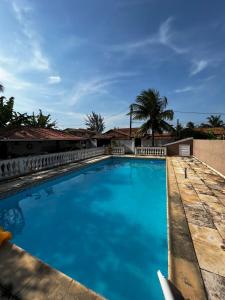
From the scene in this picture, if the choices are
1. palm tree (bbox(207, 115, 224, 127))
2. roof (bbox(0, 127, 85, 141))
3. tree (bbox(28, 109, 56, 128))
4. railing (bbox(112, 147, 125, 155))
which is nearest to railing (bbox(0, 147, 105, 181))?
roof (bbox(0, 127, 85, 141))

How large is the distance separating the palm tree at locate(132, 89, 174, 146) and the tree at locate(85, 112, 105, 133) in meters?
19.6

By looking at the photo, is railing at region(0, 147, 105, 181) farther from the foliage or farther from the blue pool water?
the foliage

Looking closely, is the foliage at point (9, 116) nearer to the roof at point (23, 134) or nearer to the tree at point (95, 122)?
the roof at point (23, 134)

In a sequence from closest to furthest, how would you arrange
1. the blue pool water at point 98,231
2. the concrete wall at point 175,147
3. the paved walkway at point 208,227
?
the paved walkway at point 208,227, the blue pool water at point 98,231, the concrete wall at point 175,147

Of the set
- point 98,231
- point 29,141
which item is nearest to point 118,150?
point 29,141

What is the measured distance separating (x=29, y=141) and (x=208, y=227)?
1322 cm

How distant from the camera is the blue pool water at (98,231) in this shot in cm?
368

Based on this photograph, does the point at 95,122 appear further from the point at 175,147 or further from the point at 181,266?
the point at 181,266

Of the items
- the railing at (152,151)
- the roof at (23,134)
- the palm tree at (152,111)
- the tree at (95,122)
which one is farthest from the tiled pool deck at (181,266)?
the tree at (95,122)

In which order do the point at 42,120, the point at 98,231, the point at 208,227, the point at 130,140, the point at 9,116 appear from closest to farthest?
the point at 208,227
the point at 98,231
the point at 9,116
the point at 42,120
the point at 130,140

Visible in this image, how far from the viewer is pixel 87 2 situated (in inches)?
303

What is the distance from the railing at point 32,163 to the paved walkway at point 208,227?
875 centimetres

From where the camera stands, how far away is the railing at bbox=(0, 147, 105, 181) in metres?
8.91

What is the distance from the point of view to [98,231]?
5473mm
